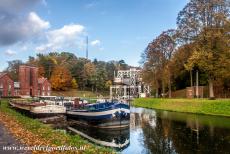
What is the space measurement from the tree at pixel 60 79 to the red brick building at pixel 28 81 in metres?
12.1

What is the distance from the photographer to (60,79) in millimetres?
117438

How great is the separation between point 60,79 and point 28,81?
15.9m

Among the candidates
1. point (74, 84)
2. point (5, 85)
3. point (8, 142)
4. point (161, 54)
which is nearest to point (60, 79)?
point (74, 84)

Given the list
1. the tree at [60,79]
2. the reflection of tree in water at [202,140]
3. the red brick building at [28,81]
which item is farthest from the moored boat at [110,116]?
the tree at [60,79]

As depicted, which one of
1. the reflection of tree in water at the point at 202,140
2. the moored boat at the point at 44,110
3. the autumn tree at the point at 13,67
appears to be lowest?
the reflection of tree in water at the point at 202,140

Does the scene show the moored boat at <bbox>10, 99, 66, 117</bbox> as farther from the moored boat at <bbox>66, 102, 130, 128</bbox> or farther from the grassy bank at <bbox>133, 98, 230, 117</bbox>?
the grassy bank at <bbox>133, 98, 230, 117</bbox>

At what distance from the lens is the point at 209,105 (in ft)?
136

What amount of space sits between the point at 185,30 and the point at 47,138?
1468 inches

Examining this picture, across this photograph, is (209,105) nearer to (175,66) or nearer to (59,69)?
(175,66)

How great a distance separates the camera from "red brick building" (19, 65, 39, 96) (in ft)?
337

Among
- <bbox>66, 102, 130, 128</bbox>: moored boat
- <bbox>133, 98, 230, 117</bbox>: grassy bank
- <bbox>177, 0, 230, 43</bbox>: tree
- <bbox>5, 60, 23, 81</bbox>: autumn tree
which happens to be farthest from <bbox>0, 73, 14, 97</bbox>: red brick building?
<bbox>66, 102, 130, 128</bbox>: moored boat

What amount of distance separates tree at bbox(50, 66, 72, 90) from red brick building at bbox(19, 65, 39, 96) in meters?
12.1

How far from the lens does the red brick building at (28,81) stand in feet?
337

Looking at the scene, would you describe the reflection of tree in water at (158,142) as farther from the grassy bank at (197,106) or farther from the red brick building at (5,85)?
the red brick building at (5,85)
